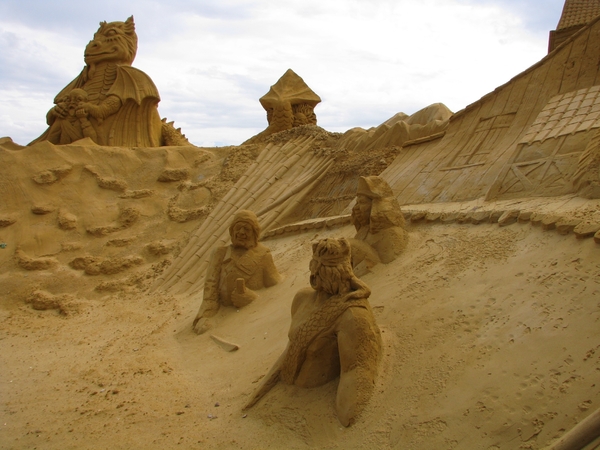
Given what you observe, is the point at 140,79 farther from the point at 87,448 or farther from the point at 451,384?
the point at 451,384

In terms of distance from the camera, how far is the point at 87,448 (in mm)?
3512

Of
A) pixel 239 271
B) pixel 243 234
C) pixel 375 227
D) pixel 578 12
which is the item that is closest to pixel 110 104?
pixel 243 234

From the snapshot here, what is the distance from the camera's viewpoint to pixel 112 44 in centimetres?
1233

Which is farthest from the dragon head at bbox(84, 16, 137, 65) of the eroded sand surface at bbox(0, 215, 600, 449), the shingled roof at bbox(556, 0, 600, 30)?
the shingled roof at bbox(556, 0, 600, 30)

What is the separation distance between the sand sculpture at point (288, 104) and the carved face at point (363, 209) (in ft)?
25.7

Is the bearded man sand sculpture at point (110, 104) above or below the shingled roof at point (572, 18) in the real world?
below

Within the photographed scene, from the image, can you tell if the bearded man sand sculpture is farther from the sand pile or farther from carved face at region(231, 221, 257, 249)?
carved face at region(231, 221, 257, 249)

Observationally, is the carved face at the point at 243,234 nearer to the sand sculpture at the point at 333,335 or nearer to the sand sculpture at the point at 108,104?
the sand sculpture at the point at 333,335

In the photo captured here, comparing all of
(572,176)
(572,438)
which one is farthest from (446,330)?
(572,176)

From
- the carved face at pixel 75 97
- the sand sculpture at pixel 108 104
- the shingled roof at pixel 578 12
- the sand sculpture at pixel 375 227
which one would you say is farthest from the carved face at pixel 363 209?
the carved face at pixel 75 97

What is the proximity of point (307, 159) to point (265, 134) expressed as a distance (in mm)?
2981

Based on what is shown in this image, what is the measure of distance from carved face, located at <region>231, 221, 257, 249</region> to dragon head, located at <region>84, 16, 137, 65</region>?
7.84 metres

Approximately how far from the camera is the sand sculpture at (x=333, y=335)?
3307 mm

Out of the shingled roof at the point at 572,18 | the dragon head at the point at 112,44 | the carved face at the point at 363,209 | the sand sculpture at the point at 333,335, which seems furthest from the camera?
the dragon head at the point at 112,44
